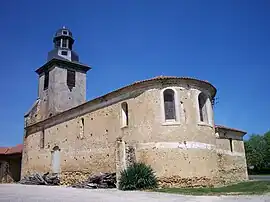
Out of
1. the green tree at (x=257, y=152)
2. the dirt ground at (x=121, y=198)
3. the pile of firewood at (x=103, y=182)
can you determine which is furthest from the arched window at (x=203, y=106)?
the green tree at (x=257, y=152)

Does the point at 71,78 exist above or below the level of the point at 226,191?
above

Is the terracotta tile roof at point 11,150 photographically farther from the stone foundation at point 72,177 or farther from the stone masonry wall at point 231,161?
the stone masonry wall at point 231,161

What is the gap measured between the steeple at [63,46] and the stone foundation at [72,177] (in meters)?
14.3

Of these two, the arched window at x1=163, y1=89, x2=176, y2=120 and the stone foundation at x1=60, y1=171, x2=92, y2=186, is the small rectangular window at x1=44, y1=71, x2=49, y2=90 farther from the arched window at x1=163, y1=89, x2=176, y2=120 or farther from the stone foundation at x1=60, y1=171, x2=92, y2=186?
the arched window at x1=163, y1=89, x2=176, y2=120

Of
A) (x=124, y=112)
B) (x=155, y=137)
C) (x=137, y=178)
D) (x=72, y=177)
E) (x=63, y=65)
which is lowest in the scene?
(x=72, y=177)

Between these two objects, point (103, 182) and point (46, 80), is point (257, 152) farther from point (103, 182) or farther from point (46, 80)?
point (103, 182)

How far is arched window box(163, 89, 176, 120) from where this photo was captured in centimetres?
1867

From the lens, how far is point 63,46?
109 feet

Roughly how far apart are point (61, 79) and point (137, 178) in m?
18.9

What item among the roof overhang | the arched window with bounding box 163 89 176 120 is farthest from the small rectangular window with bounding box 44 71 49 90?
the arched window with bounding box 163 89 176 120

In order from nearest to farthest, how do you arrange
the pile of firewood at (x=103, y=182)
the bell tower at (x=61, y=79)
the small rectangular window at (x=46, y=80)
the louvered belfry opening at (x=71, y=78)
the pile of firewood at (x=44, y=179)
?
the pile of firewood at (x=103, y=182) → the pile of firewood at (x=44, y=179) → the bell tower at (x=61, y=79) → the louvered belfry opening at (x=71, y=78) → the small rectangular window at (x=46, y=80)

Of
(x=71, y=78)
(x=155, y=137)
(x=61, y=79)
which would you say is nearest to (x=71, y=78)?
(x=71, y=78)

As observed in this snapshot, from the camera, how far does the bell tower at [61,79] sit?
3103cm

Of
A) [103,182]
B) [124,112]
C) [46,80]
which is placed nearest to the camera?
[103,182]
